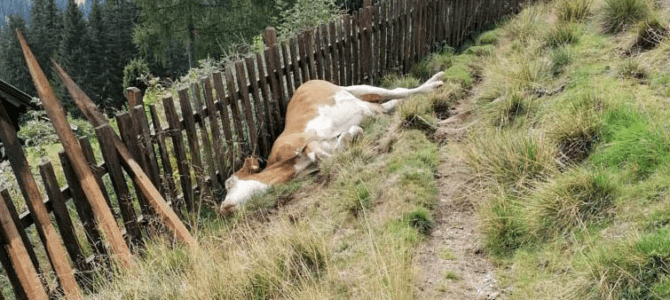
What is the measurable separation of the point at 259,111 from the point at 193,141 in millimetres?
1020

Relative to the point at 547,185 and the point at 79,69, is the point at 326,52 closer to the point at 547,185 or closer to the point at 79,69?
the point at 547,185

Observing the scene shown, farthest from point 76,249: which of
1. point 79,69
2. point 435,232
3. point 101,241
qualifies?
point 79,69

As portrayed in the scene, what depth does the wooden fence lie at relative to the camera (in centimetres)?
393

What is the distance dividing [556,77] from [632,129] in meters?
2.10

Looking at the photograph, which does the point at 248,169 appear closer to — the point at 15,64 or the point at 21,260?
the point at 21,260

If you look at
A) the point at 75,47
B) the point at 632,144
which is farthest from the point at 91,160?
the point at 75,47

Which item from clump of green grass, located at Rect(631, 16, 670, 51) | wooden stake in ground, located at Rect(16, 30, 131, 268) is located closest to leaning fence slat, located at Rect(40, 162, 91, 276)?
wooden stake in ground, located at Rect(16, 30, 131, 268)

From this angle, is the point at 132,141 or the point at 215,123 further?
the point at 215,123

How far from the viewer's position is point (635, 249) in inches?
96.7

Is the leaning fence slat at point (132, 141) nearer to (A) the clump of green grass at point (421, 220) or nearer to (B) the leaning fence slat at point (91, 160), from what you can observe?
(B) the leaning fence slat at point (91, 160)

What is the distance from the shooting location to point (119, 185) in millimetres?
4219

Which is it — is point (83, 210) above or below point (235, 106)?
below

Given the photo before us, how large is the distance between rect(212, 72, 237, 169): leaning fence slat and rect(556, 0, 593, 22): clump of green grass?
496 centimetres

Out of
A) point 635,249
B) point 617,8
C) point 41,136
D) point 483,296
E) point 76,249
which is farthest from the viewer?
point 41,136
